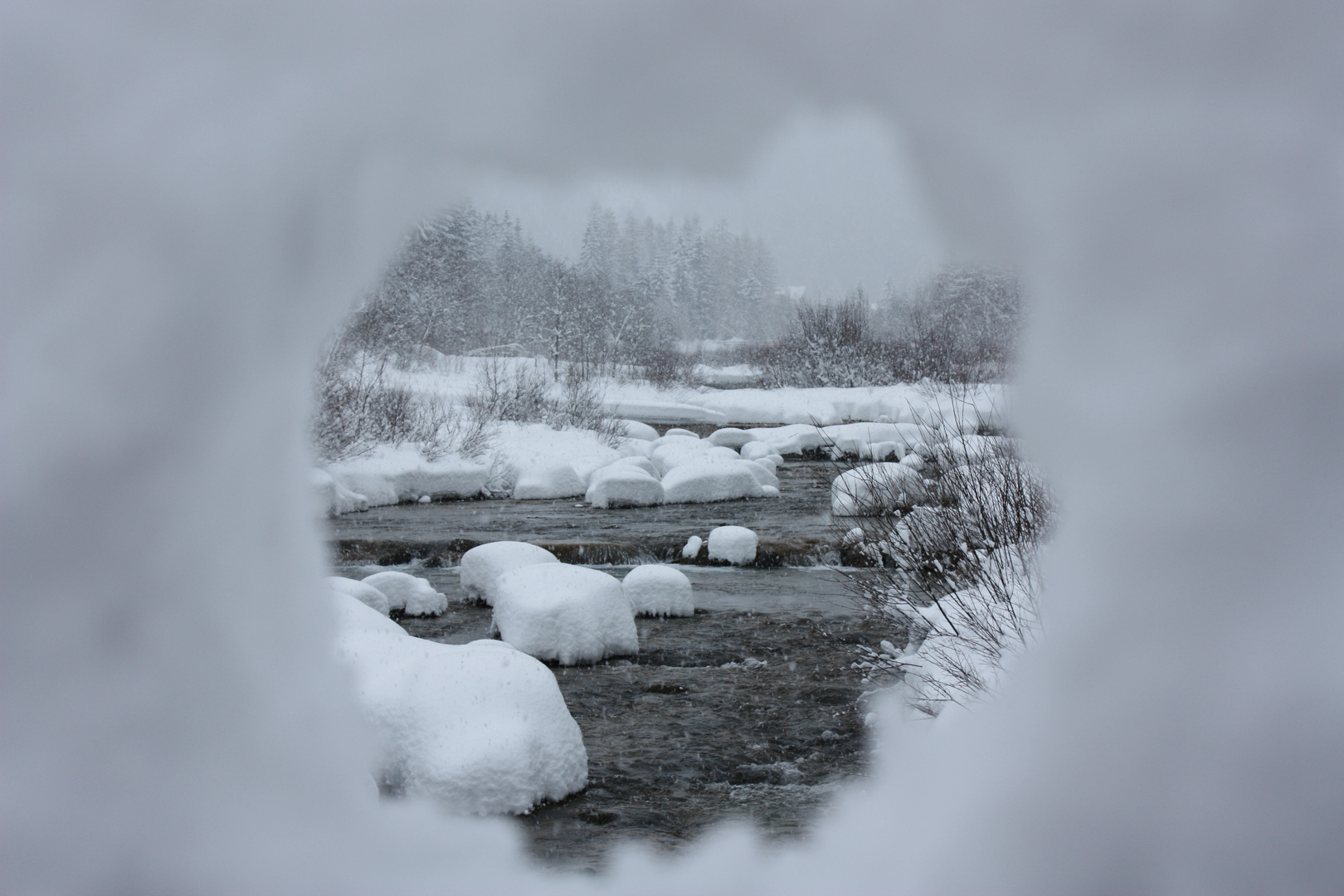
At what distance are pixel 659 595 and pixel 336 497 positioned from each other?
23.1 feet

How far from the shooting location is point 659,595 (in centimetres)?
751

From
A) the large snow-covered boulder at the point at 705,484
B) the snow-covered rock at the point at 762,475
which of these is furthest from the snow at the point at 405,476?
the snow-covered rock at the point at 762,475

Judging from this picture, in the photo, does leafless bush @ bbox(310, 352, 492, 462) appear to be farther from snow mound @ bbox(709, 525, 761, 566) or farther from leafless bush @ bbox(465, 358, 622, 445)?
snow mound @ bbox(709, 525, 761, 566)

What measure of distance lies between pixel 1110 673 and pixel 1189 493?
11.3 inches

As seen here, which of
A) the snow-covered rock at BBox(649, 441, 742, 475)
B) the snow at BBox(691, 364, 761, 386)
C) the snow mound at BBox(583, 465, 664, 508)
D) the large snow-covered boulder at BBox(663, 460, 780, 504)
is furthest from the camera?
the snow at BBox(691, 364, 761, 386)

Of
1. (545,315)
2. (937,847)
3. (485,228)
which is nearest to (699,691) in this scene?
(937,847)

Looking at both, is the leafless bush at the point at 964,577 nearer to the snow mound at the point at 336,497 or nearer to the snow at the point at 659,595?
the snow at the point at 659,595

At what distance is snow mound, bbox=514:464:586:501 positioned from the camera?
47.9ft

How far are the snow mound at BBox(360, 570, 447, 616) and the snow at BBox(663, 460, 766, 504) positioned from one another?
6.23 metres

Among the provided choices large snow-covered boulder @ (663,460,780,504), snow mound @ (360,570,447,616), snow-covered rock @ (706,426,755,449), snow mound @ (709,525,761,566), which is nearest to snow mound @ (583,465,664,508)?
large snow-covered boulder @ (663,460,780,504)

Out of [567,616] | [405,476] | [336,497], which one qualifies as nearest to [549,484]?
[405,476]

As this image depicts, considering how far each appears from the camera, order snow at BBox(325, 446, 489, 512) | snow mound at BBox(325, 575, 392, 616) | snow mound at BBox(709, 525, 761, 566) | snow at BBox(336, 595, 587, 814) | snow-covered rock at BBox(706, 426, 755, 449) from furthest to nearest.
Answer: snow-covered rock at BBox(706, 426, 755, 449)
snow at BBox(325, 446, 489, 512)
snow mound at BBox(709, 525, 761, 566)
snow mound at BBox(325, 575, 392, 616)
snow at BBox(336, 595, 587, 814)

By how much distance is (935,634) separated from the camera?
4301 millimetres

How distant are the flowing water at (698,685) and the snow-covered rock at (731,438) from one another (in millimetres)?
9252
